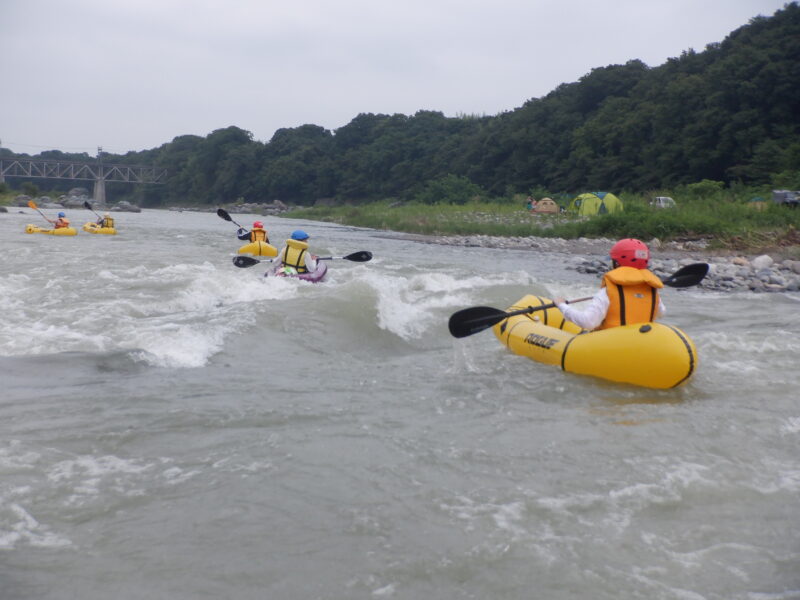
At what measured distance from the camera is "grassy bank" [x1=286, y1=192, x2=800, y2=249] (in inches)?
→ 643

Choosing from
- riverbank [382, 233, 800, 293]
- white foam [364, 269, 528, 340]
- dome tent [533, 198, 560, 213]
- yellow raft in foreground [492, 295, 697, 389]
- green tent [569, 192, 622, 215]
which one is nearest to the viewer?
yellow raft in foreground [492, 295, 697, 389]

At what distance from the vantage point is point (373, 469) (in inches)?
128

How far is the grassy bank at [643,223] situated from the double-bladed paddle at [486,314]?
11.0m

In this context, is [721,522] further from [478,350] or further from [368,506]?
[478,350]

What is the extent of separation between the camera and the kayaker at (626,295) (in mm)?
4883

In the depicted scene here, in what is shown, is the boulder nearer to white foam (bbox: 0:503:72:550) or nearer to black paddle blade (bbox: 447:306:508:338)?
black paddle blade (bbox: 447:306:508:338)

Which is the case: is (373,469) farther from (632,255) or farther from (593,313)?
(632,255)

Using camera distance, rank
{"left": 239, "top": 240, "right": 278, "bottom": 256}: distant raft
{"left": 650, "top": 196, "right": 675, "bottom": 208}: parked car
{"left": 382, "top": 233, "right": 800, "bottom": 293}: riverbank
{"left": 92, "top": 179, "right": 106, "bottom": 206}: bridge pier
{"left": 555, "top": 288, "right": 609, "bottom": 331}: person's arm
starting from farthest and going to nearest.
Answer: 1. {"left": 92, "top": 179, "right": 106, "bottom": 206}: bridge pier
2. {"left": 650, "top": 196, "right": 675, "bottom": 208}: parked car
3. {"left": 239, "top": 240, "right": 278, "bottom": 256}: distant raft
4. {"left": 382, "top": 233, "right": 800, "bottom": 293}: riverbank
5. {"left": 555, "top": 288, "right": 609, "bottom": 331}: person's arm

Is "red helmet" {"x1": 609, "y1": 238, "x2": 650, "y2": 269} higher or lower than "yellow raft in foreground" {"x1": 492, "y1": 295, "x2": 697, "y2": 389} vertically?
higher

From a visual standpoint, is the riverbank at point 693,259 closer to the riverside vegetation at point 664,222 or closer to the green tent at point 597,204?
the riverside vegetation at point 664,222

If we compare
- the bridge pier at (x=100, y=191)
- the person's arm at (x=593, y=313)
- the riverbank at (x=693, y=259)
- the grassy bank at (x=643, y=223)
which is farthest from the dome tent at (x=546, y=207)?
the bridge pier at (x=100, y=191)

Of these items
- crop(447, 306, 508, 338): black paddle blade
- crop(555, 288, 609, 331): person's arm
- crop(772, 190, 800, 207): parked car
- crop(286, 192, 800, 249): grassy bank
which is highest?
crop(772, 190, 800, 207): parked car

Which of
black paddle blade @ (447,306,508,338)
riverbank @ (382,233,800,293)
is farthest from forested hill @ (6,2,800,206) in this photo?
black paddle blade @ (447,306,508,338)

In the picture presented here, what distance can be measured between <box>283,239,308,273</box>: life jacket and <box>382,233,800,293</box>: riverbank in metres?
6.68
